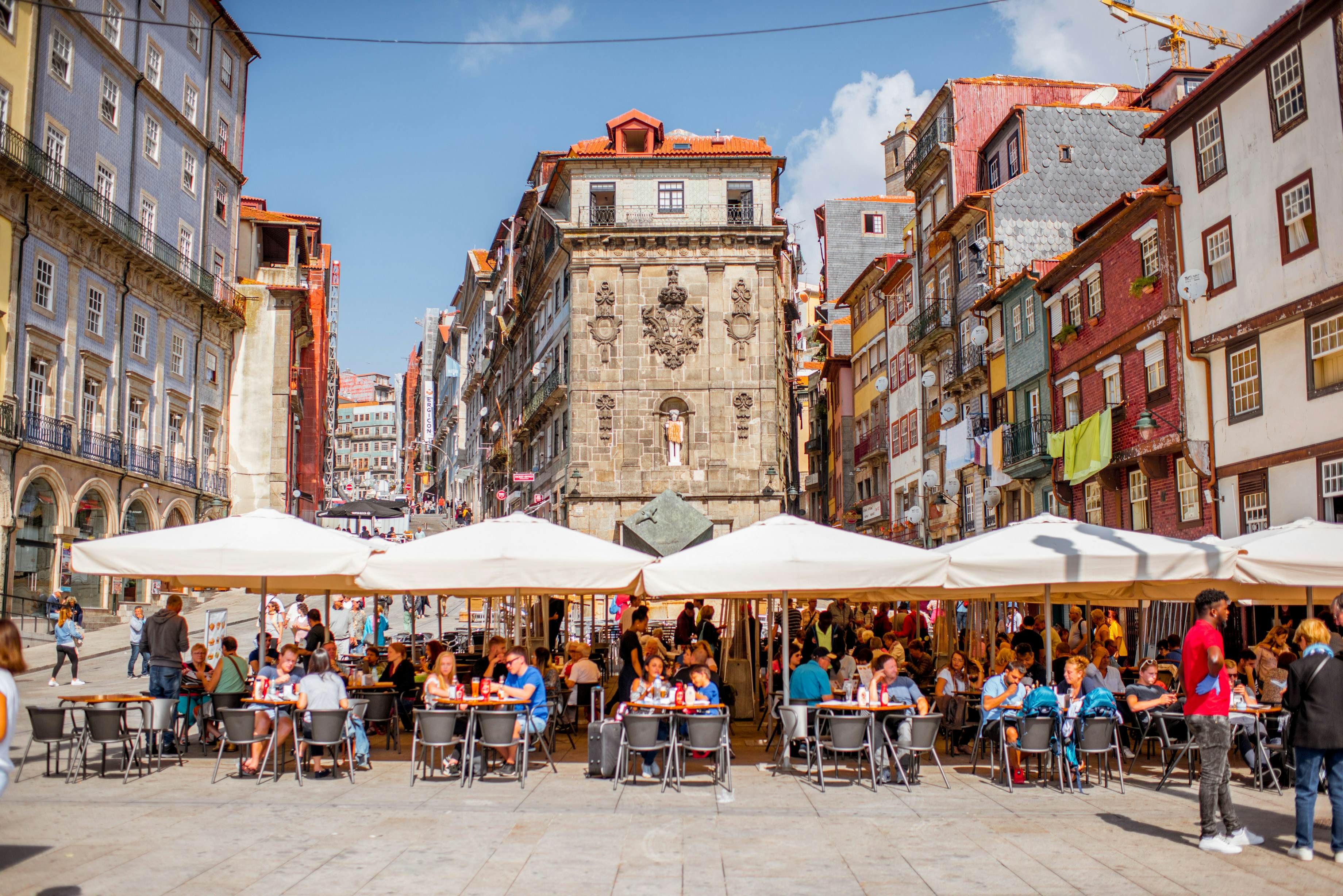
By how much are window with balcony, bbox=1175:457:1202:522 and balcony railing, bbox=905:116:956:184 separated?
18.4 metres

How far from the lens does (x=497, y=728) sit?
11.4 meters

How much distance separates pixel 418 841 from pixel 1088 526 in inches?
325

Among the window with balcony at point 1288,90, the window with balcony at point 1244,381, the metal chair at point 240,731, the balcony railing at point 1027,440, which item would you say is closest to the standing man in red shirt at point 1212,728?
the metal chair at point 240,731

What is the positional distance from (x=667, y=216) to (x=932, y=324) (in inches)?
457

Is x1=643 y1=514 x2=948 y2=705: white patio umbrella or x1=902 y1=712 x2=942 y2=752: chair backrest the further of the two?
x1=643 y1=514 x2=948 y2=705: white patio umbrella

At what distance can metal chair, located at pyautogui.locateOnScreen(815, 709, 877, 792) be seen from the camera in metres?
11.3

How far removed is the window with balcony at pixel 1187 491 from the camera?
25.1 m

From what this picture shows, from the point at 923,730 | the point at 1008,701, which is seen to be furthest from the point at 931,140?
the point at 923,730

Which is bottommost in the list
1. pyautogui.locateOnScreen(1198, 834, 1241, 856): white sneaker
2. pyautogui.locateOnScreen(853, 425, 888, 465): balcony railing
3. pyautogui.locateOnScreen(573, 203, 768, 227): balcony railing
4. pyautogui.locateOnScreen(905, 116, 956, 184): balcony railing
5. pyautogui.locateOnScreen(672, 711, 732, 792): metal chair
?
pyautogui.locateOnScreen(1198, 834, 1241, 856): white sneaker

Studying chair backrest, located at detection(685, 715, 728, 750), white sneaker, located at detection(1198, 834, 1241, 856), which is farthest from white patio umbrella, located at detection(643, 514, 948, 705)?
white sneaker, located at detection(1198, 834, 1241, 856)

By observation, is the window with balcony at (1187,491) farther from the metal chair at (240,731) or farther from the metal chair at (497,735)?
the metal chair at (240,731)

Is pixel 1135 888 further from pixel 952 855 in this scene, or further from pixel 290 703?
pixel 290 703

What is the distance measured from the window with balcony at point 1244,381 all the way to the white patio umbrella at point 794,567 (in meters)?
13.6

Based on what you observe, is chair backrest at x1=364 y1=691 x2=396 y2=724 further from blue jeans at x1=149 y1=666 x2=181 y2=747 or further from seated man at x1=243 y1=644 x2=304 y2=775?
blue jeans at x1=149 y1=666 x2=181 y2=747
